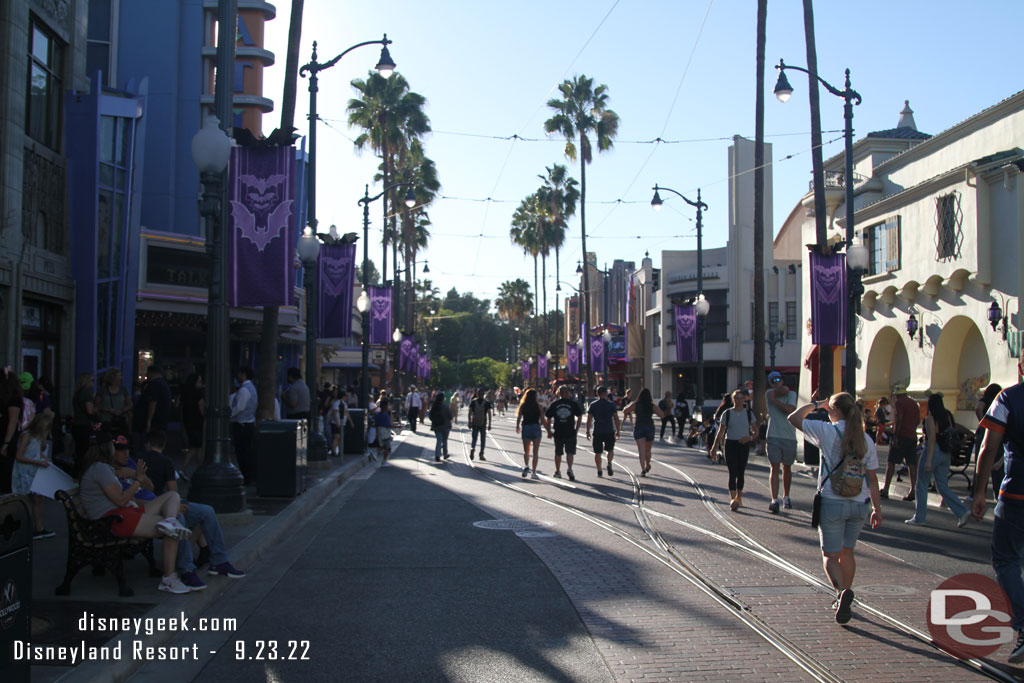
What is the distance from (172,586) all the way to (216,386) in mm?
3545

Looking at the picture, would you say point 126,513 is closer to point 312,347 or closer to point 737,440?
point 737,440

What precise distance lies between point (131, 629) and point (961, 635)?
571cm

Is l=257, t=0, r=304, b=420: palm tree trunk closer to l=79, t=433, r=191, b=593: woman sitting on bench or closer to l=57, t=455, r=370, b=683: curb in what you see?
l=57, t=455, r=370, b=683: curb

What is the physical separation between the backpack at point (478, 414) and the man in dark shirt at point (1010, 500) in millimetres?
17335

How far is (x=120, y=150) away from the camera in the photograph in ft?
65.3

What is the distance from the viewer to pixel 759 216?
1021 inches

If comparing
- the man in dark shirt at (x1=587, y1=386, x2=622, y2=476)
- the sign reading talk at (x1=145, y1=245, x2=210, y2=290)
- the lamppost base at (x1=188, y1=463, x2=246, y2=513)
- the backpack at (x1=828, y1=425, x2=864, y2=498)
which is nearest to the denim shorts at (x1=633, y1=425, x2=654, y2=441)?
the man in dark shirt at (x1=587, y1=386, x2=622, y2=476)

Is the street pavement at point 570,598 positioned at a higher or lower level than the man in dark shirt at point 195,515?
lower

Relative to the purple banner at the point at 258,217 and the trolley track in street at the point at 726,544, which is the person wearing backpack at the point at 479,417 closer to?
the trolley track in street at the point at 726,544

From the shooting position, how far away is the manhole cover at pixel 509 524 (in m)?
11.6

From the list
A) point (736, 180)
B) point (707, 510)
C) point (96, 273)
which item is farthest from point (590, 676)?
point (736, 180)

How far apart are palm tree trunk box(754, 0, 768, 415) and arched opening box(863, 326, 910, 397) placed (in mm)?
4109

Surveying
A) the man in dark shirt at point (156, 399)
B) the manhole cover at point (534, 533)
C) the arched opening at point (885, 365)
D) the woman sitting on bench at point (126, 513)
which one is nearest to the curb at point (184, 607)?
the woman sitting on bench at point (126, 513)

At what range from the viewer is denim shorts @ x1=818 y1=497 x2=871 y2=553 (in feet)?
22.9
